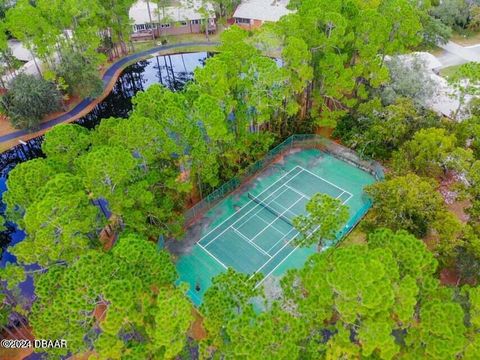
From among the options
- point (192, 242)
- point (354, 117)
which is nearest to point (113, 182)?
point (192, 242)

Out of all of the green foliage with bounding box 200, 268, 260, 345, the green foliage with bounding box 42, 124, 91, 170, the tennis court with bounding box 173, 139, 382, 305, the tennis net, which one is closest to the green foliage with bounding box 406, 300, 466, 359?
the green foliage with bounding box 200, 268, 260, 345

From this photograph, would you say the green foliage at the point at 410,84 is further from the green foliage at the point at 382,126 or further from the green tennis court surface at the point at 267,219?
the green tennis court surface at the point at 267,219

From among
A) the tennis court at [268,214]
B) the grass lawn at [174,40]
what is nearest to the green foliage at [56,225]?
the tennis court at [268,214]

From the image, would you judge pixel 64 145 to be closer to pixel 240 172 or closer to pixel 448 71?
pixel 240 172

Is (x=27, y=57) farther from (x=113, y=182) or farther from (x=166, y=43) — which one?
(x=113, y=182)

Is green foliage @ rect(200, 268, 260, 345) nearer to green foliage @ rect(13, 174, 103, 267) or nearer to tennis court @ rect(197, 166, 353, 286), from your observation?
tennis court @ rect(197, 166, 353, 286)

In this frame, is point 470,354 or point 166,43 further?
point 166,43
